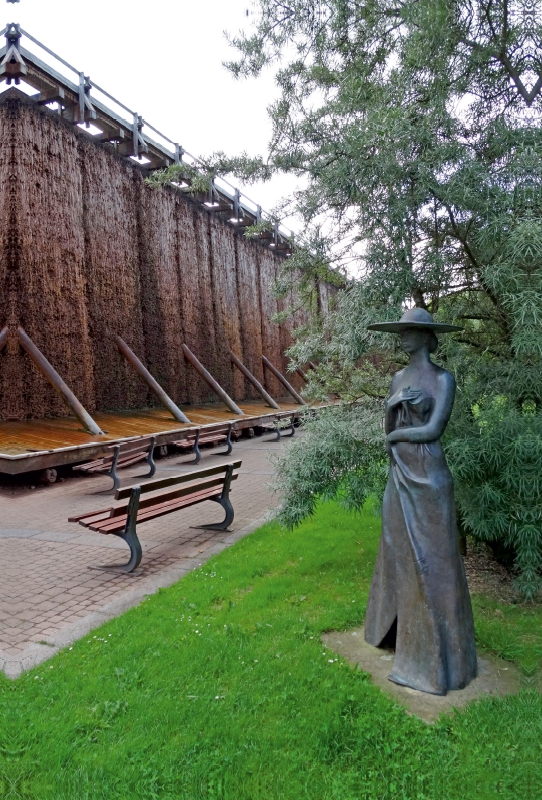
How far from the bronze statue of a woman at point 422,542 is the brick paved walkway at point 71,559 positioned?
213 cm

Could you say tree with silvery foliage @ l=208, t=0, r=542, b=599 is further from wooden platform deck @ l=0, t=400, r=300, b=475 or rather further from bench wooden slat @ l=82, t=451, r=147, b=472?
bench wooden slat @ l=82, t=451, r=147, b=472

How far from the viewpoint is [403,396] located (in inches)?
129

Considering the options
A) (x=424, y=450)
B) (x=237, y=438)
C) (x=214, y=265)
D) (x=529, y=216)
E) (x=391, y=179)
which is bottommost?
(x=237, y=438)

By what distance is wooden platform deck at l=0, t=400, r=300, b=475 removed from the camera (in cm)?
861

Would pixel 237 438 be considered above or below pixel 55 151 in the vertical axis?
below

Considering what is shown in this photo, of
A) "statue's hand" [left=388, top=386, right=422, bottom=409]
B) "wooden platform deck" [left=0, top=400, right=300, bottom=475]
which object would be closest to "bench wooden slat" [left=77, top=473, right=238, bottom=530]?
"wooden platform deck" [left=0, top=400, right=300, bottom=475]

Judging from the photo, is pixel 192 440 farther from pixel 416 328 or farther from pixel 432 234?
pixel 416 328

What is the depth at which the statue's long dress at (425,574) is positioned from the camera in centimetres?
308

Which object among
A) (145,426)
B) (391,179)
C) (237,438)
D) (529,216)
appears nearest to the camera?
(529,216)

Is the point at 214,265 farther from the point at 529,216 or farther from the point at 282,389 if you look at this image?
the point at 529,216

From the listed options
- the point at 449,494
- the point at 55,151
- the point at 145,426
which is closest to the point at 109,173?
the point at 55,151

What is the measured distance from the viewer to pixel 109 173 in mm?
14867

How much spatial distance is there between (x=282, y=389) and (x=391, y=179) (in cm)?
2116

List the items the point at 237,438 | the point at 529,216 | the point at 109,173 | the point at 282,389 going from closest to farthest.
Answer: the point at 529,216 → the point at 109,173 → the point at 237,438 → the point at 282,389
